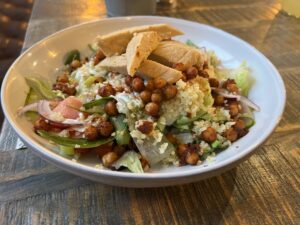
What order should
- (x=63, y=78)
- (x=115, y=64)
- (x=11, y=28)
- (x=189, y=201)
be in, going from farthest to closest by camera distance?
(x=11, y=28) < (x=63, y=78) < (x=115, y=64) < (x=189, y=201)

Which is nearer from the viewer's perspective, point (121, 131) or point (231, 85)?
point (121, 131)

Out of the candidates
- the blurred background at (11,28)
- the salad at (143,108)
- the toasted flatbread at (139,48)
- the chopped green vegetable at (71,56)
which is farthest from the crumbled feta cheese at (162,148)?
the blurred background at (11,28)

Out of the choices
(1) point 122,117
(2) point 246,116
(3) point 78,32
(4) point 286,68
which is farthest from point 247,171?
(3) point 78,32

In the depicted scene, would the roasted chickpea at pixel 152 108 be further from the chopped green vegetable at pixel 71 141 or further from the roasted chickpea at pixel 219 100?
the roasted chickpea at pixel 219 100

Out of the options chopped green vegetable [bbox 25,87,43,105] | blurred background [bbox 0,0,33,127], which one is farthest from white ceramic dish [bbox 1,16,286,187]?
blurred background [bbox 0,0,33,127]

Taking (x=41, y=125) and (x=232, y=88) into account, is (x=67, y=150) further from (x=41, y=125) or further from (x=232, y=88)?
(x=232, y=88)

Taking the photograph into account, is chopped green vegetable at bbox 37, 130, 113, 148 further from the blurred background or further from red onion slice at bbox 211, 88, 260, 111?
the blurred background

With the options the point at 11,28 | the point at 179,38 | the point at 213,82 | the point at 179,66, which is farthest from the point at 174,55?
the point at 11,28
